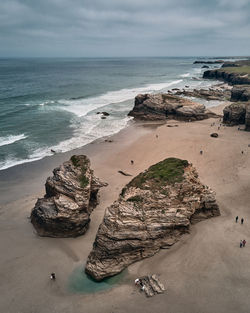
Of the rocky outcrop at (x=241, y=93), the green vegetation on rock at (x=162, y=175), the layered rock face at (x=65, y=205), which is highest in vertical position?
the rocky outcrop at (x=241, y=93)

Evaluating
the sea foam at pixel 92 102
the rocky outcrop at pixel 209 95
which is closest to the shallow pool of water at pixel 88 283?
the sea foam at pixel 92 102

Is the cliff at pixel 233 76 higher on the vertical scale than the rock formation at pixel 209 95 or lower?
higher

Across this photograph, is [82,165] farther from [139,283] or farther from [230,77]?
[230,77]

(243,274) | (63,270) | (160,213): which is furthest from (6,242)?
(243,274)

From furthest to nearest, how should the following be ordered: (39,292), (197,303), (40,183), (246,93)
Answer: (246,93) → (40,183) → (39,292) → (197,303)

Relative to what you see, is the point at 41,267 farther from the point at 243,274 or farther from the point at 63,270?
the point at 243,274

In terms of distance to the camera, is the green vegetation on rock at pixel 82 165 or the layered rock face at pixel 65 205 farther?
the green vegetation on rock at pixel 82 165

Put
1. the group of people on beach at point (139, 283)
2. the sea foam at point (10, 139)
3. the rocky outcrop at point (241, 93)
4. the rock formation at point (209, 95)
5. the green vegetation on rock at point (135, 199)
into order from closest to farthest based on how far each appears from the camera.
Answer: the group of people on beach at point (139, 283) → the green vegetation on rock at point (135, 199) → the sea foam at point (10, 139) → the rocky outcrop at point (241, 93) → the rock formation at point (209, 95)

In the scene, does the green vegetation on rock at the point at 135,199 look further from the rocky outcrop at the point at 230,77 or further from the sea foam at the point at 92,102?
the rocky outcrop at the point at 230,77
